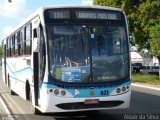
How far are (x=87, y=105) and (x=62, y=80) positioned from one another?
923 millimetres

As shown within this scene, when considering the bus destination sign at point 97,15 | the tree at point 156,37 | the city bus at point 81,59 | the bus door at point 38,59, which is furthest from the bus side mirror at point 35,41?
the tree at point 156,37

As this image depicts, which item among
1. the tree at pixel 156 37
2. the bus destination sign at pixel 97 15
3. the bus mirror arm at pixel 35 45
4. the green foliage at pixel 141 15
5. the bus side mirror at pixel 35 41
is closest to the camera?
the bus destination sign at pixel 97 15

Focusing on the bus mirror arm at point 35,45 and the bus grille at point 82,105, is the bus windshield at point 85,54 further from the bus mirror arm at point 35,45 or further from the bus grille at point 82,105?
the bus mirror arm at point 35,45

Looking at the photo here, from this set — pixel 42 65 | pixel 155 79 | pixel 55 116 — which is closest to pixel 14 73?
pixel 55 116

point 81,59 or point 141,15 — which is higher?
point 141,15

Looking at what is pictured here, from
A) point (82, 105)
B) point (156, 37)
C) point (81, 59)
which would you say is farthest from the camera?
point (156, 37)

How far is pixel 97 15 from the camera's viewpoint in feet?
39.5

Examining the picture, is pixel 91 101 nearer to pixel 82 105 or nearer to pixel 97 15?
pixel 82 105

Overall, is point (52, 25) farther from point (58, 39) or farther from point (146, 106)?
point (146, 106)

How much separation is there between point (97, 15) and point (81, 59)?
4.50 feet

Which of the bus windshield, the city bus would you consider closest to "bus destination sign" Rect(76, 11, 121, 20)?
the city bus

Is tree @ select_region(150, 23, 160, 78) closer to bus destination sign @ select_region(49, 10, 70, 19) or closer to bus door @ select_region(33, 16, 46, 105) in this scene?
bus door @ select_region(33, 16, 46, 105)

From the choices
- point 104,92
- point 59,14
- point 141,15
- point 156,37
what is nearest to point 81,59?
point 104,92

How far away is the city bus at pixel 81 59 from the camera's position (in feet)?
37.2
